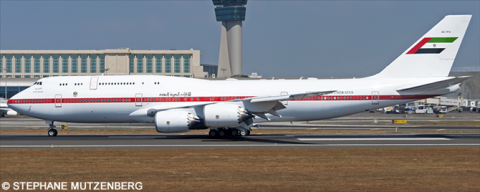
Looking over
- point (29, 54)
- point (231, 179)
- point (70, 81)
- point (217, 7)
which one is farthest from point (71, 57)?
point (231, 179)

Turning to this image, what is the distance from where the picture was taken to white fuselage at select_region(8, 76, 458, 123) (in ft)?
103

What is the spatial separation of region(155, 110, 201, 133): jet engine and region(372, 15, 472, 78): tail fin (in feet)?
47.0

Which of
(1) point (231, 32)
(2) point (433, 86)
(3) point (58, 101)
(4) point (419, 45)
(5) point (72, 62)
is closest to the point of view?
(2) point (433, 86)

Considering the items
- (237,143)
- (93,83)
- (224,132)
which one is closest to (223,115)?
(237,143)

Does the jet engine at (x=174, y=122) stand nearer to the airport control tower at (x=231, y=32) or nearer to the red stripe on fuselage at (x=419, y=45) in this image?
the red stripe on fuselage at (x=419, y=45)

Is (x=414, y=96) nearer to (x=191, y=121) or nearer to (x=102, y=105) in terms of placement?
(x=191, y=121)

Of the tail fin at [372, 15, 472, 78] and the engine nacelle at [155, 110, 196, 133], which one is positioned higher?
the tail fin at [372, 15, 472, 78]

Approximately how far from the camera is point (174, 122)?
28.3m

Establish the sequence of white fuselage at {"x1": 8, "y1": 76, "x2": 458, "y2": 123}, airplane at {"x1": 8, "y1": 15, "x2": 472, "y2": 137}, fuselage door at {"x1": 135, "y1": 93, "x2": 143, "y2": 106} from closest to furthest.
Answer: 1. airplane at {"x1": 8, "y1": 15, "x2": 472, "y2": 137}
2. white fuselage at {"x1": 8, "y1": 76, "x2": 458, "y2": 123}
3. fuselage door at {"x1": 135, "y1": 93, "x2": 143, "y2": 106}

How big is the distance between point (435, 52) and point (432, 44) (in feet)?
1.90

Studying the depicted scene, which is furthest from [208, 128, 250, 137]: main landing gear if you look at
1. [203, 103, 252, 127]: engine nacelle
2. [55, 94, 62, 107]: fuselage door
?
[55, 94, 62, 107]: fuselage door

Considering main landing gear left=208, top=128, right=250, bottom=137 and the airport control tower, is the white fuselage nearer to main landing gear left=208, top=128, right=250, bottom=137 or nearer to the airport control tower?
main landing gear left=208, top=128, right=250, bottom=137

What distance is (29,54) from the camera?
138000mm

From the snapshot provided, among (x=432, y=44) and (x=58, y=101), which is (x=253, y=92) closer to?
(x=432, y=44)
